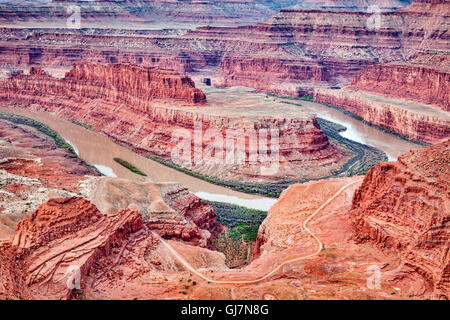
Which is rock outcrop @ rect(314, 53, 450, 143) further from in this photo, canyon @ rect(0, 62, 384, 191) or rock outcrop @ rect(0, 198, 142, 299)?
rock outcrop @ rect(0, 198, 142, 299)

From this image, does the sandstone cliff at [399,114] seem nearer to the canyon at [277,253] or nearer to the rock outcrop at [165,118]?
the rock outcrop at [165,118]

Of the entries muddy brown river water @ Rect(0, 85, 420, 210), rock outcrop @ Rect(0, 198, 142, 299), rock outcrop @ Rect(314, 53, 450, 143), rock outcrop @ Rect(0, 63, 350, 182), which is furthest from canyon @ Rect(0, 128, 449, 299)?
rock outcrop @ Rect(314, 53, 450, 143)

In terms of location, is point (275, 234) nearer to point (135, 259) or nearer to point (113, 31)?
point (135, 259)

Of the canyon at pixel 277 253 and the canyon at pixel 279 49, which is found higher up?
the canyon at pixel 279 49

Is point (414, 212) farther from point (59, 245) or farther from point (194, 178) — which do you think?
point (194, 178)

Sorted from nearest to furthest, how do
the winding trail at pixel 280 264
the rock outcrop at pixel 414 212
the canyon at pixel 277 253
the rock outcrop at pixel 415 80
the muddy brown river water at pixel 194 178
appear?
the canyon at pixel 277 253, the rock outcrop at pixel 414 212, the winding trail at pixel 280 264, the muddy brown river water at pixel 194 178, the rock outcrop at pixel 415 80

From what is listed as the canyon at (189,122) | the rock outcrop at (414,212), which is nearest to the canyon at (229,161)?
the rock outcrop at (414,212)

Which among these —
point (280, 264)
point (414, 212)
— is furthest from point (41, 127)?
point (414, 212)

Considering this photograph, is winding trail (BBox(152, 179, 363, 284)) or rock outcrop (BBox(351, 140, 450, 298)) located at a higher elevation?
rock outcrop (BBox(351, 140, 450, 298))

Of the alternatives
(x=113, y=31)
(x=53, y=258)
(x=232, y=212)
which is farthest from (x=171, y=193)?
(x=113, y=31)

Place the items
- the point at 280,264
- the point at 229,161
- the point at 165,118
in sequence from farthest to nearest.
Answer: the point at 165,118 → the point at 229,161 → the point at 280,264
